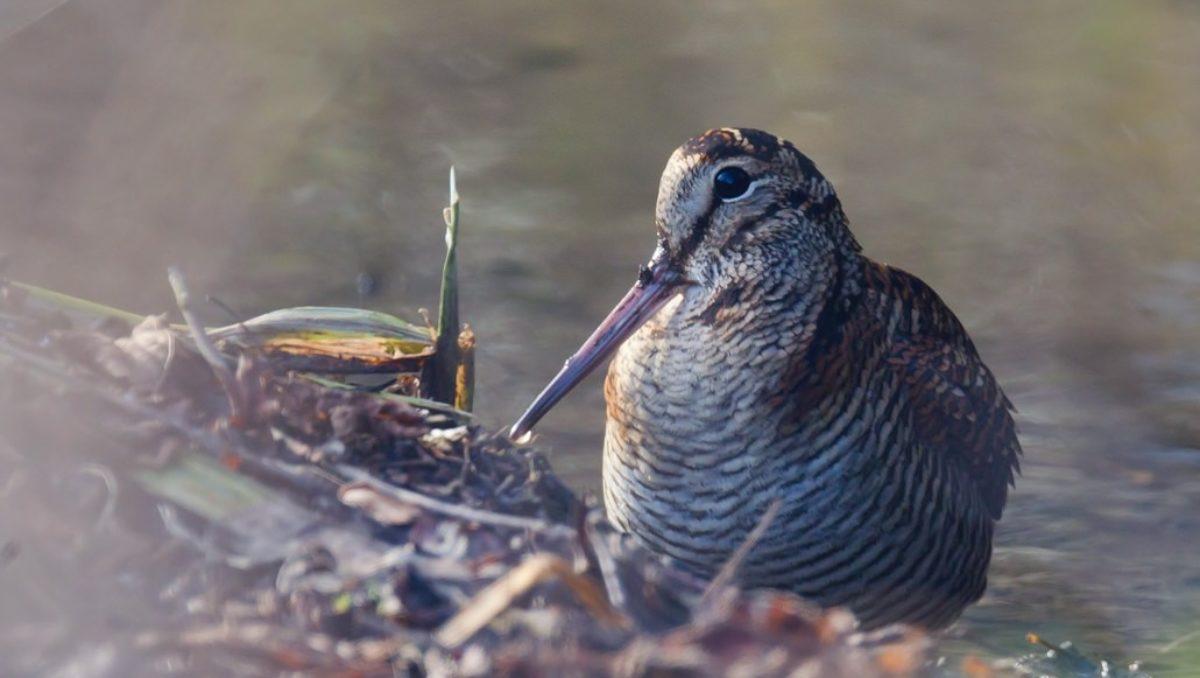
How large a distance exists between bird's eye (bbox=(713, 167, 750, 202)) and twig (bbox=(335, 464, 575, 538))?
1.34 meters

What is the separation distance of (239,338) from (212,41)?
4.36 meters

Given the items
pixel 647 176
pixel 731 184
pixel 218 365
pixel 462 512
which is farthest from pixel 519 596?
pixel 647 176

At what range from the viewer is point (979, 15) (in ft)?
32.8

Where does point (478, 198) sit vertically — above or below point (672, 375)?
below

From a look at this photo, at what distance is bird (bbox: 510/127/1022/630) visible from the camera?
4160 millimetres

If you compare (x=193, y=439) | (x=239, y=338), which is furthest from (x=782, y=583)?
(x=193, y=439)

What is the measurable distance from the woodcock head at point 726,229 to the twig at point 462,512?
1082mm

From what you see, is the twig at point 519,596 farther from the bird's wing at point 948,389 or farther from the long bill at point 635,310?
the bird's wing at point 948,389

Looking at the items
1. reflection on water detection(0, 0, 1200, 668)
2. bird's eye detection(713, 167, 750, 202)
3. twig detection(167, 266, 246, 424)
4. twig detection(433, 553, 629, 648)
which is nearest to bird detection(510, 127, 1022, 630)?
bird's eye detection(713, 167, 750, 202)

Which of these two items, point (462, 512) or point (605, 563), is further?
point (462, 512)

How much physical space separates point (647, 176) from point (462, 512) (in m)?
Answer: 5.52

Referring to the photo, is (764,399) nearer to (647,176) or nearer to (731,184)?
(731,184)

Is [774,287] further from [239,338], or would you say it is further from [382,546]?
[382,546]

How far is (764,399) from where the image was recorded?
4184mm
